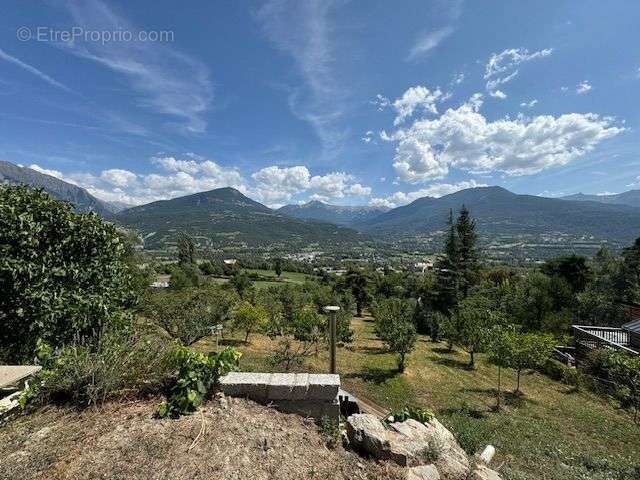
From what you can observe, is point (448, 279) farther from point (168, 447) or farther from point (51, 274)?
point (168, 447)

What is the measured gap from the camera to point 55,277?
536 centimetres

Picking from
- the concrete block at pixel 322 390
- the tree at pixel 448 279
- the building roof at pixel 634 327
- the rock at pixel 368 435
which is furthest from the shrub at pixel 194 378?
the tree at pixel 448 279

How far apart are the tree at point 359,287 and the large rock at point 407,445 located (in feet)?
151

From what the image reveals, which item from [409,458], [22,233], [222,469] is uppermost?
[22,233]

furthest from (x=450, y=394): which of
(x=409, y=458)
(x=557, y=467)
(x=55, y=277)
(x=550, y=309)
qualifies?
(x=550, y=309)

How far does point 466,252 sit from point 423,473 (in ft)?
132

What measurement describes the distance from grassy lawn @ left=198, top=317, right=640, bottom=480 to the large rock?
1.16 metres

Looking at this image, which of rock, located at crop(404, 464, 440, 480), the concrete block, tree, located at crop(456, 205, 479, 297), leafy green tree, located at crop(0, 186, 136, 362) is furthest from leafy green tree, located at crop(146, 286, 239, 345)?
tree, located at crop(456, 205, 479, 297)

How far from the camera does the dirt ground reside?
3.05m

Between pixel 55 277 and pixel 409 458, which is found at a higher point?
pixel 55 277

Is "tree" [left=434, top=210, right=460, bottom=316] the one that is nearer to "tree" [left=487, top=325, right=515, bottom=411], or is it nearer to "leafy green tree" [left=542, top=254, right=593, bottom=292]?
"leafy green tree" [left=542, top=254, right=593, bottom=292]

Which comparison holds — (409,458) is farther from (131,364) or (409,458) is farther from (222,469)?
(131,364)

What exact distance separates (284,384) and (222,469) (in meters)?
1.28

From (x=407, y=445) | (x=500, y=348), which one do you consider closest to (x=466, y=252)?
(x=500, y=348)
